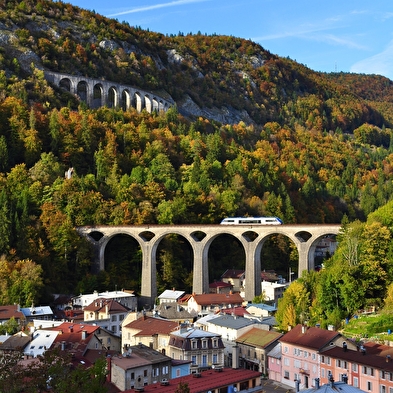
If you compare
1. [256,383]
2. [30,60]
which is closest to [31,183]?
[30,60]

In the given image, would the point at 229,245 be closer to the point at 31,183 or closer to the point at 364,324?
the point at 31,183

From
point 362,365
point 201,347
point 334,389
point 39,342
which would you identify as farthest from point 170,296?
point 334,389

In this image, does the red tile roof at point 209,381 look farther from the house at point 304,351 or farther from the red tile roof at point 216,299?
the red tile roof at point 216,299

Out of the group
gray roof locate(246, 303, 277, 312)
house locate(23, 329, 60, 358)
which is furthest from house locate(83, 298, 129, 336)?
gray roof locate(246, 303, 277, 312)

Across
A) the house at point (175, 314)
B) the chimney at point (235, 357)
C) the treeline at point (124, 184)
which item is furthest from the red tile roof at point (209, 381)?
the treeline at point (124, 184)

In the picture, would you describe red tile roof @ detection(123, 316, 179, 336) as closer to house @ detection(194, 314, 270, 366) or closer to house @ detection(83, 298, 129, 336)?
house @ detection(194, 314, 270, 366)
